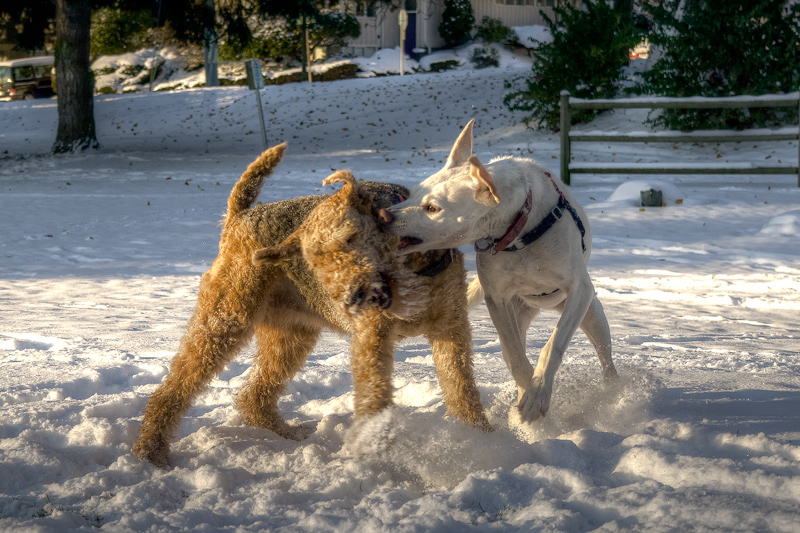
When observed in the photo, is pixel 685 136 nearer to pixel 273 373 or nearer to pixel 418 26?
pixel 273 373

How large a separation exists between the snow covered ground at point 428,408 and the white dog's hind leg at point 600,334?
12 centimetres

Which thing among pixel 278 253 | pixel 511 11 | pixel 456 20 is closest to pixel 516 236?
pixel 278 253

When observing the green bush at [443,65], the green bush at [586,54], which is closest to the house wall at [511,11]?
the green bush at [443,65]

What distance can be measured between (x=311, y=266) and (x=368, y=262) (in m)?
0.26

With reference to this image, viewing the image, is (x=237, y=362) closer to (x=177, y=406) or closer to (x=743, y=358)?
(x=177, y=406)

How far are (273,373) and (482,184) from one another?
4.96 ft

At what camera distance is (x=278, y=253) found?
109 inches

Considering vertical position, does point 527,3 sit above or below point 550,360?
above

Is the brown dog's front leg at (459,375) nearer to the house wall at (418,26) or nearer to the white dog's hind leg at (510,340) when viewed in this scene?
the white dog's hind leg at (510,340)

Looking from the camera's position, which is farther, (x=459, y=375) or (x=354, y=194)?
(x=459, y=375)

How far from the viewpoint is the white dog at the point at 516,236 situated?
3.19m

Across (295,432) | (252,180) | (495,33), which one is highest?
(495,33)

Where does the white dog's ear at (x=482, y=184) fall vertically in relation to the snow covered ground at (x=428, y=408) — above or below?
above

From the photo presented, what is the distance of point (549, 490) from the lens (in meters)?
2.72
